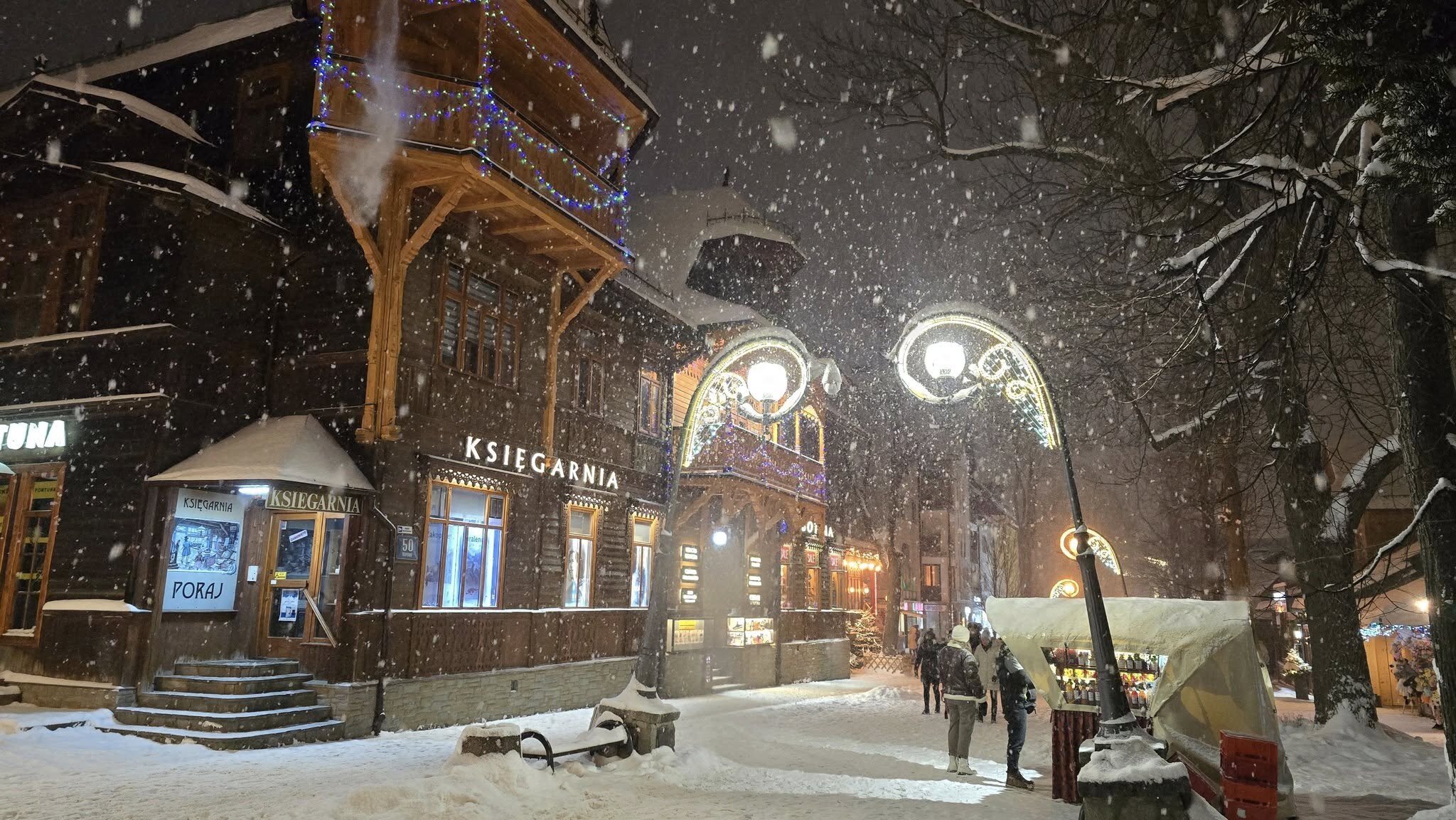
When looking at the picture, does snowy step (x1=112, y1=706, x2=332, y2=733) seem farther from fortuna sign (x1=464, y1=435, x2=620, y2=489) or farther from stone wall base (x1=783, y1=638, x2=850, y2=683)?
stone wall base (x1=783, y1=638, x2=850, y2=683)

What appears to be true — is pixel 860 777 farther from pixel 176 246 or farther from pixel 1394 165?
pixel 176 246

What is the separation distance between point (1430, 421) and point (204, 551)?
16.1 metres

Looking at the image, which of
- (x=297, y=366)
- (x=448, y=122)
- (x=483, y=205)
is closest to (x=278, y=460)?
(x=297, y=366)

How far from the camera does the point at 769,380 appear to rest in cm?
1214

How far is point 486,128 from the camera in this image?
14.0 metres

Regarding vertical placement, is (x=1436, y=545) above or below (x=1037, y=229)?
below

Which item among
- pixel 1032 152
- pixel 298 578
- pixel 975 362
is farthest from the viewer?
pixel 298 578

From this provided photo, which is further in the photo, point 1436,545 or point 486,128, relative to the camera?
point 486,128

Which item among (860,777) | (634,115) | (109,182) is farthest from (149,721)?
(634,115)

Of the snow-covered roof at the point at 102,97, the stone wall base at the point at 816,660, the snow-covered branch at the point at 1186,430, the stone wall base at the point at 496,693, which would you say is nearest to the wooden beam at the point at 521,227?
the snow-covered roof at the point at 102,97

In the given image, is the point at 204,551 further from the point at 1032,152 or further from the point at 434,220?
the point at 1032,152

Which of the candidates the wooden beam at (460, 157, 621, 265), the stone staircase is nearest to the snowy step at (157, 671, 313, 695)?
the stone staircase

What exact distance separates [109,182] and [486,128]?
6395 millimetres

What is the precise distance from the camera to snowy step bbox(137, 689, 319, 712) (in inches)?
483
